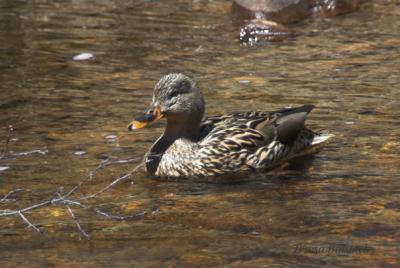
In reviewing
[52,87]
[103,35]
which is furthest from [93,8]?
[52,87]

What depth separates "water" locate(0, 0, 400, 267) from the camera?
7871mm

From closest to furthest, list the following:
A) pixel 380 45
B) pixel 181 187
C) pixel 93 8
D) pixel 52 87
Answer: pixel 181 187, pixel 52 87, pixel 380 45, pixel 93 8

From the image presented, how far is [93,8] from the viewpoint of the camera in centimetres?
1714

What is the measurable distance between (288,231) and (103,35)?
777 centimetres

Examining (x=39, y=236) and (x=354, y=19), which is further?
(x=354, y=19)

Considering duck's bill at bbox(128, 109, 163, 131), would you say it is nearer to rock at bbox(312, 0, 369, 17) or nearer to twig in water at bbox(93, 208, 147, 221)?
twig in water at bbox(93, 208, 147, 221)

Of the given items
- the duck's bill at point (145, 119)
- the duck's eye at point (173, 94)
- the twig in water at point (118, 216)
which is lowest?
the twig in water at point (118, 216)

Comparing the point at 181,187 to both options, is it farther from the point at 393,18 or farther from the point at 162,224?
the point at 393,18

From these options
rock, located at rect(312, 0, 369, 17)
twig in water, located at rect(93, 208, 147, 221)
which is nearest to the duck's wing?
twig in water, located at rect(93, 208, 147, 221)

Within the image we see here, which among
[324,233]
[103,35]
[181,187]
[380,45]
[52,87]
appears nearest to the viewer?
[324,233]

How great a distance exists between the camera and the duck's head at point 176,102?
998 centimetres

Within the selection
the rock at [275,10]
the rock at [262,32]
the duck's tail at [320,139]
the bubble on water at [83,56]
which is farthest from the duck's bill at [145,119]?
the rock at [275,10]

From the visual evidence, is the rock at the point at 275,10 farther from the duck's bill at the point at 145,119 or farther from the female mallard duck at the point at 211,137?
the duck's bill at the point at 145,119

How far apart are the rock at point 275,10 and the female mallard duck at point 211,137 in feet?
19.5
